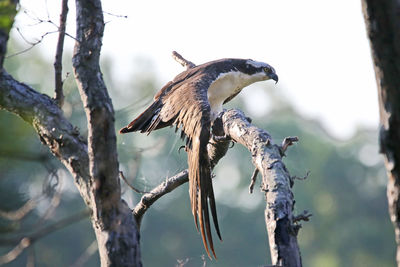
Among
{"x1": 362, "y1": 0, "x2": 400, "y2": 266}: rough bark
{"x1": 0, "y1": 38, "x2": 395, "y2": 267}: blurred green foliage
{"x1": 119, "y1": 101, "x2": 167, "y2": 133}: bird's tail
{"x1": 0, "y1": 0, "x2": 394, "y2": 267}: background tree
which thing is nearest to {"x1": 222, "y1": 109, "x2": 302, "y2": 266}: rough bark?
{"x1": 119, "y1": 101, "x2": 167, "y2": 133}: bird's tail

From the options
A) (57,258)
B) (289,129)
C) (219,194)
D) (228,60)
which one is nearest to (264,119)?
(289,129)

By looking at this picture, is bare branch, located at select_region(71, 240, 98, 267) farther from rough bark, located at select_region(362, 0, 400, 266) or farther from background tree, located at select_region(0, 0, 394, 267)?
background tree, located at select_region(0, 0, 394, 267)

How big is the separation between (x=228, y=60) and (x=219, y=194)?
3514 cm

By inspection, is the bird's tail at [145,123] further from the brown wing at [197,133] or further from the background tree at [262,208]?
the background tree at [262,208]

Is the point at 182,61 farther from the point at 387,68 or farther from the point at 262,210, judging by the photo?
the point at 262,210

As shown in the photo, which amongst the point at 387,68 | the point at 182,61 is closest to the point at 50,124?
the point at 387,68

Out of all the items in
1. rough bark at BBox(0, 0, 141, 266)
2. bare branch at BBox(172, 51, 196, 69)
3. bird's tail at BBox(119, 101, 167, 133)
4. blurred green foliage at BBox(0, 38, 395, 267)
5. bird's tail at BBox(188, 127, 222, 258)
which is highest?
rough bark at BBox(0, 0, 141, 266)

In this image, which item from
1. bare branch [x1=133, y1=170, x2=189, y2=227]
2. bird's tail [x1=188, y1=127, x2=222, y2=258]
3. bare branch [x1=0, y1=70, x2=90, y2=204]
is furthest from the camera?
bare branch [x1=133, y1=170, x2=189, y2=227]

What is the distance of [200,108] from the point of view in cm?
534

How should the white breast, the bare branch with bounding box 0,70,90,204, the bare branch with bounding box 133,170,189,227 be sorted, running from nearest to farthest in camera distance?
the bare branch with bounding box 0,70,90,204 → the bare branch with bounding box 133,170,189,227 → the white breast

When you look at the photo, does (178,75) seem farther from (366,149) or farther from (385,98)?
(366,149)

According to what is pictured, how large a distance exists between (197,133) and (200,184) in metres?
0.46

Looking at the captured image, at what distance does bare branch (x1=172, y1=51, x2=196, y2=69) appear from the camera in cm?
677

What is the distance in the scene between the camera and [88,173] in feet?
12.6
